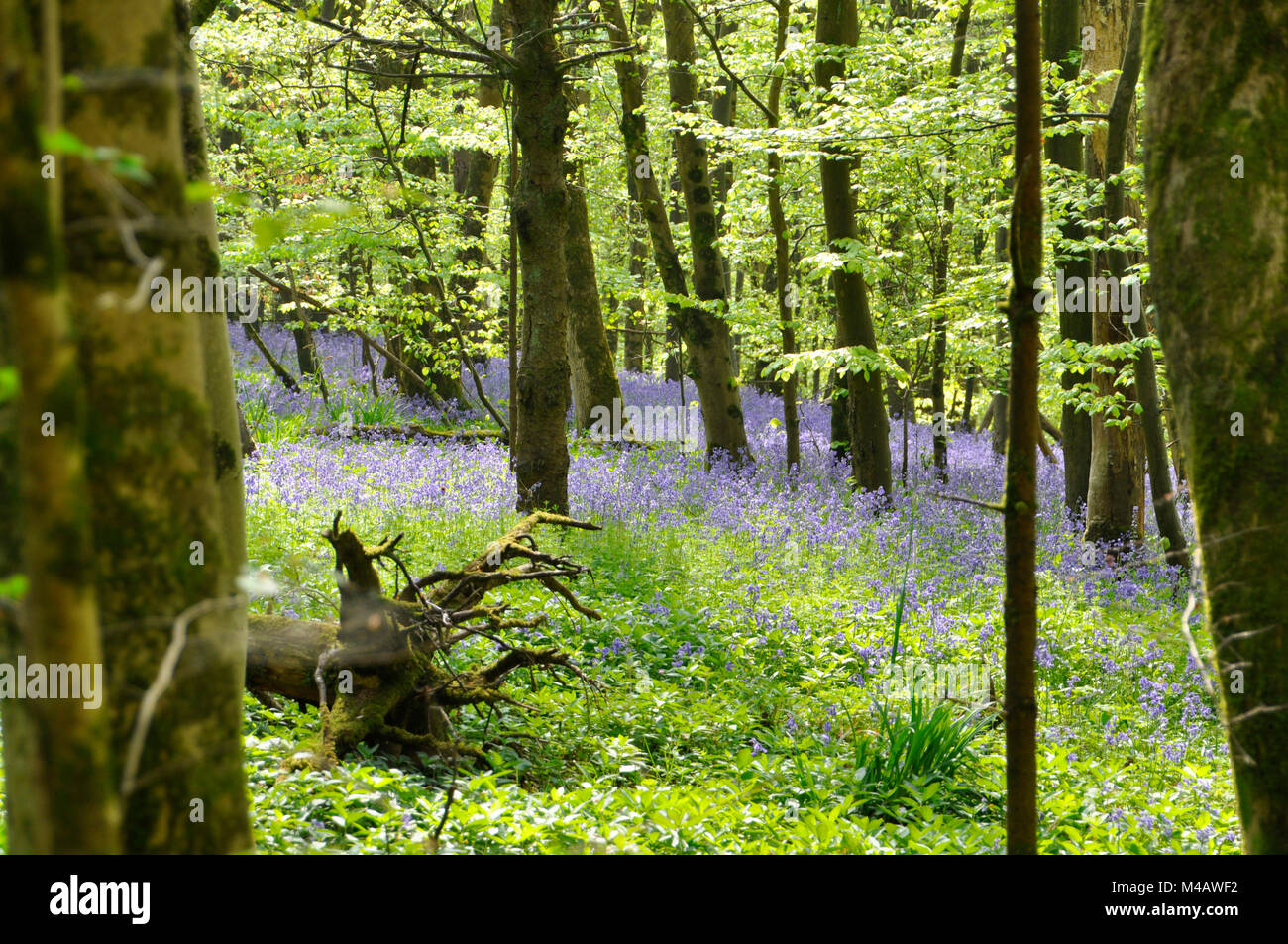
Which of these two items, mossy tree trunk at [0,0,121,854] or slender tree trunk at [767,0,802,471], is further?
slender tree trunk at [767,0,802,471]

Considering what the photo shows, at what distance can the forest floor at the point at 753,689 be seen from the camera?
3.77 meters

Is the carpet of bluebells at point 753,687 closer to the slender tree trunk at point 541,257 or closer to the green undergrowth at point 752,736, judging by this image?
the green undergrowth at point 752,736

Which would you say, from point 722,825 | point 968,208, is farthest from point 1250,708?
Answer: point 968,208

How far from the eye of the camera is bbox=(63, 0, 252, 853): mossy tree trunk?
1545mm

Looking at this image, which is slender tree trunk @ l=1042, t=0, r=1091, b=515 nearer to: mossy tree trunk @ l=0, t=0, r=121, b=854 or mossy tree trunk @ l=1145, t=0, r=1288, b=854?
mossy tree trunk @ l=1145, t=0, r=1288, b=854

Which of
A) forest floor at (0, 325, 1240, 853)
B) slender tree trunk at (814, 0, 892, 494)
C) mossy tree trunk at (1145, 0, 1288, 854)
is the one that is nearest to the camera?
mossy tree trunk at (1145, 0, 1288, 854)

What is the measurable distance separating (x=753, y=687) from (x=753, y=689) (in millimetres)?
32

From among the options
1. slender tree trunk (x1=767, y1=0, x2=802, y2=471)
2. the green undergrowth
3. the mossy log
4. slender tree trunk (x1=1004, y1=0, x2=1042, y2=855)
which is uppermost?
slender tree trunk (x1=767, y1=0, x2=802, y2=471)

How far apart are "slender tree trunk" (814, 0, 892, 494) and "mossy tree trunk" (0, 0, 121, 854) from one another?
10.3 meters

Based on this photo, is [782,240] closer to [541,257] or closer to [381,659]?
[541,257]

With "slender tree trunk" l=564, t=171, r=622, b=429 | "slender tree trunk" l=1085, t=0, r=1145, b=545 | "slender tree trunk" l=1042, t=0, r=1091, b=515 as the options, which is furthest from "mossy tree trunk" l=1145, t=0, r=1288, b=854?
"slender tree trunk" l=564, t=171, r=622, b=429

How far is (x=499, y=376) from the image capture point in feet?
66.9

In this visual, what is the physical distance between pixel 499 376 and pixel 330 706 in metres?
16.4
